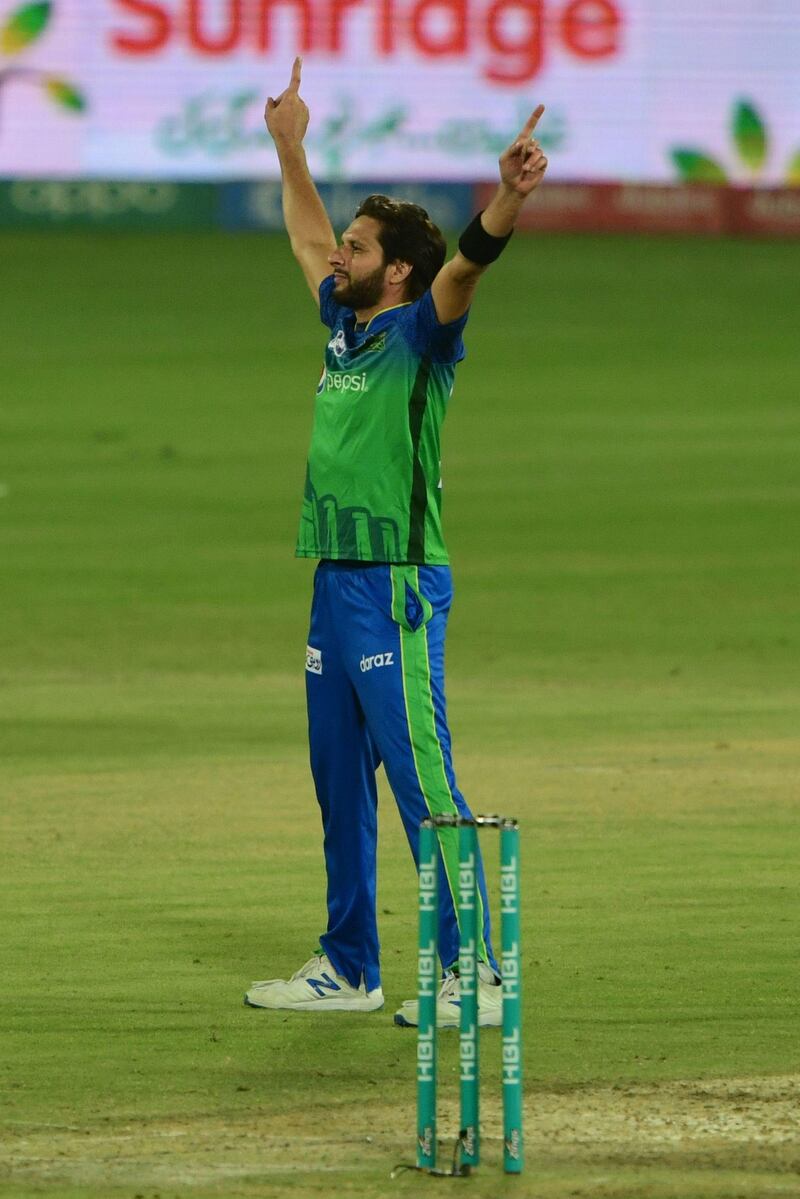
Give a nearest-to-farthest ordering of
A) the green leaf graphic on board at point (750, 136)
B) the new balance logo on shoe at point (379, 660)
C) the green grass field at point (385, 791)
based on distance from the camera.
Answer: the green grass field at point (385, 791), the new balance logo on shoe at point (379, 660), the green leaf graphic on board at point (750, 136)

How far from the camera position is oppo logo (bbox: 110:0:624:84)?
1185 inches

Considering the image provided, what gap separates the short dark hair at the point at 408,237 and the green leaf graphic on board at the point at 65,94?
23.6m

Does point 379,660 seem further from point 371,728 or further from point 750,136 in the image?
point 750,136

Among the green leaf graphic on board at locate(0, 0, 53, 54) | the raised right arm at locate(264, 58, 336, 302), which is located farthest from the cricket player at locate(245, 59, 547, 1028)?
the green leaf graphic on board at locate(0, 0, 53, 54)

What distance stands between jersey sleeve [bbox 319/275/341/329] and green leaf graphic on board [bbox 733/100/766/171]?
949 inches

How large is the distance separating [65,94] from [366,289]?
23.8 m

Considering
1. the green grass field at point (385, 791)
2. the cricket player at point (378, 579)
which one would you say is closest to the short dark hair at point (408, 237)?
the cricket player at point (378, 579)

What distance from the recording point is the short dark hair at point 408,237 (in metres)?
6.91

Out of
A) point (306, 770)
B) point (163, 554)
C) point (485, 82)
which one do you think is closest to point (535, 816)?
point (306, 770)

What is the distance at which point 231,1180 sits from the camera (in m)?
5.48

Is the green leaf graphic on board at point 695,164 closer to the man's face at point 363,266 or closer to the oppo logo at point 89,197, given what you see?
the oppo logo at point 89,197

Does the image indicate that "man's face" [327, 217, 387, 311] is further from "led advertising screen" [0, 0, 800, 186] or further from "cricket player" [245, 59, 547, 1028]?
"led advertising screen" [0, 0, 800, 186]

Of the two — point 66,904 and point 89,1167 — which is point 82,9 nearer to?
point 66,904

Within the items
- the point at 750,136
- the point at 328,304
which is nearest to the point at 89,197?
the point at 750,136
